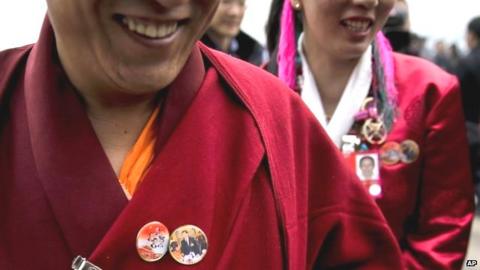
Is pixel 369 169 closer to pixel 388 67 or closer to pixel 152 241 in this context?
pixel 388 67

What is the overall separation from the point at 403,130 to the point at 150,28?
125 cm

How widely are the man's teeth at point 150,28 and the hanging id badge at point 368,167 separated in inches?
44.7

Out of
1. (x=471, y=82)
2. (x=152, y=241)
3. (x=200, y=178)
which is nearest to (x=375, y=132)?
(x=200, y=178)

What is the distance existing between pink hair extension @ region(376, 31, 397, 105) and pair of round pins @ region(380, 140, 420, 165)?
0.14 metres

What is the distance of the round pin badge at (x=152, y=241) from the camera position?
1.36 m

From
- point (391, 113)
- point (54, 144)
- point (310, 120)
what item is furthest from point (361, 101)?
point (54, 144)

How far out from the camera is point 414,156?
238cm

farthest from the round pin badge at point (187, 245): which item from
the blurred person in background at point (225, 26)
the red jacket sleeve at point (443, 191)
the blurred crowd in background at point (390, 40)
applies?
the blurred person in background at point (225, 26)

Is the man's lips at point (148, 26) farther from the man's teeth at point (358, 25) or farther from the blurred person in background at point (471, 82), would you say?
the blurred person in background at point (471, 82)

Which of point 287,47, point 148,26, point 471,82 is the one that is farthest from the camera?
point 471,82

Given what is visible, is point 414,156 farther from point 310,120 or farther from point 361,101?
point 310,120

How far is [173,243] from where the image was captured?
138 cm

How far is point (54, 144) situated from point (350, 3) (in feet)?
4.00

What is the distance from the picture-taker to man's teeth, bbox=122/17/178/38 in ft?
4.36
